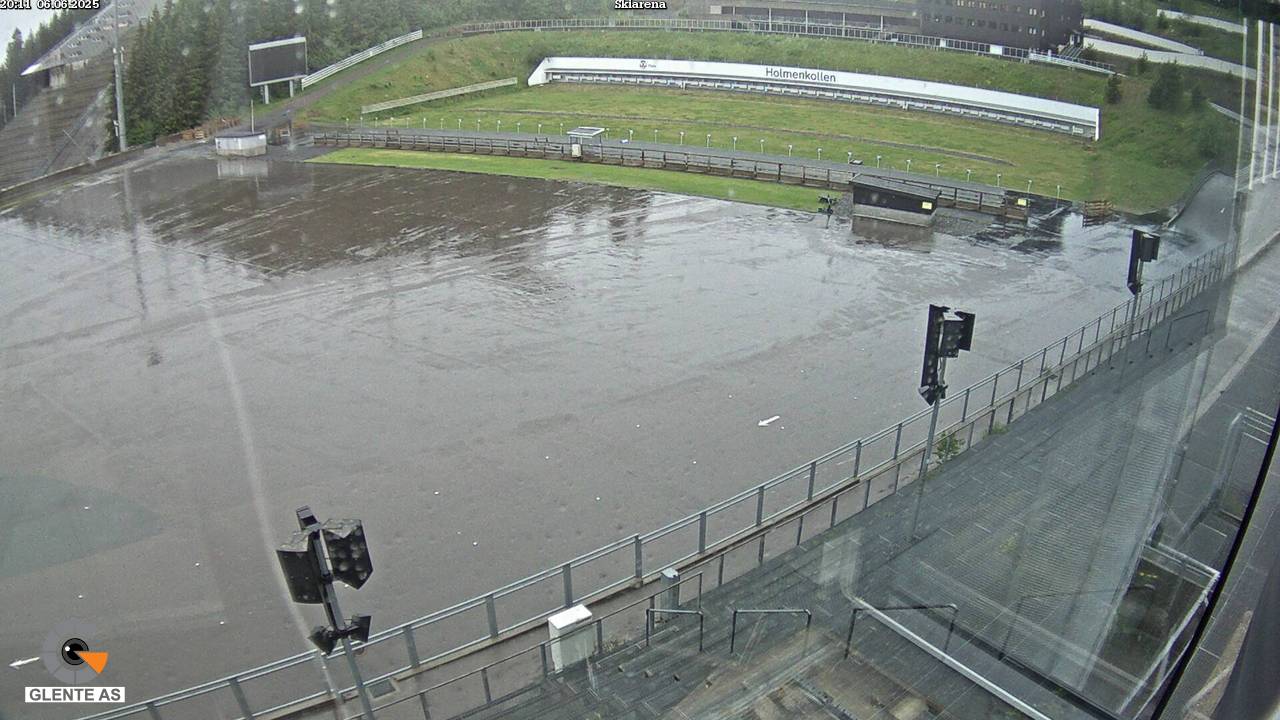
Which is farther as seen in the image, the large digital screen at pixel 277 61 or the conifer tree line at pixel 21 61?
the large digital screen at pixel 277 61

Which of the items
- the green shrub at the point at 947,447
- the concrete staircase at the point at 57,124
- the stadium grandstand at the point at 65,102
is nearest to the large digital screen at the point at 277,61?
the stadium grandstand at the point at 65,102

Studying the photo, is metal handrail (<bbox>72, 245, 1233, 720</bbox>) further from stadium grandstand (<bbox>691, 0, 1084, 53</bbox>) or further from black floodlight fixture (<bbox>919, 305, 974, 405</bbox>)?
stadium grandstand (<bbox>691, 0, 1084, 53</bbox>)

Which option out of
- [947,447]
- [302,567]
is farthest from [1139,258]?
[302,567]

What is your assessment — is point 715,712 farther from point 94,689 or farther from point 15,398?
point 15,398

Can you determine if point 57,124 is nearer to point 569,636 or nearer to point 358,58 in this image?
point 569,636

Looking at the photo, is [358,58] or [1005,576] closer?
[1005,576]

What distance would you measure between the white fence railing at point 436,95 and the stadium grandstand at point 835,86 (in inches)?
67.4

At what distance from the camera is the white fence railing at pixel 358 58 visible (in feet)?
136

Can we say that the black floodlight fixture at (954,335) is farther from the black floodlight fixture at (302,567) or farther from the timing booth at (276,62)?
the timing booth at (276,62)

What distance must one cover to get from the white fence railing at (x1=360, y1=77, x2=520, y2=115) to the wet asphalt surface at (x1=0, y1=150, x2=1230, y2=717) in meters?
18.0

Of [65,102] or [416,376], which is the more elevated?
[65,102]

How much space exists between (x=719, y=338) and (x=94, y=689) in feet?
33.7

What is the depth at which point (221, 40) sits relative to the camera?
34688mm

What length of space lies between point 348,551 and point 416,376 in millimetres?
8631
